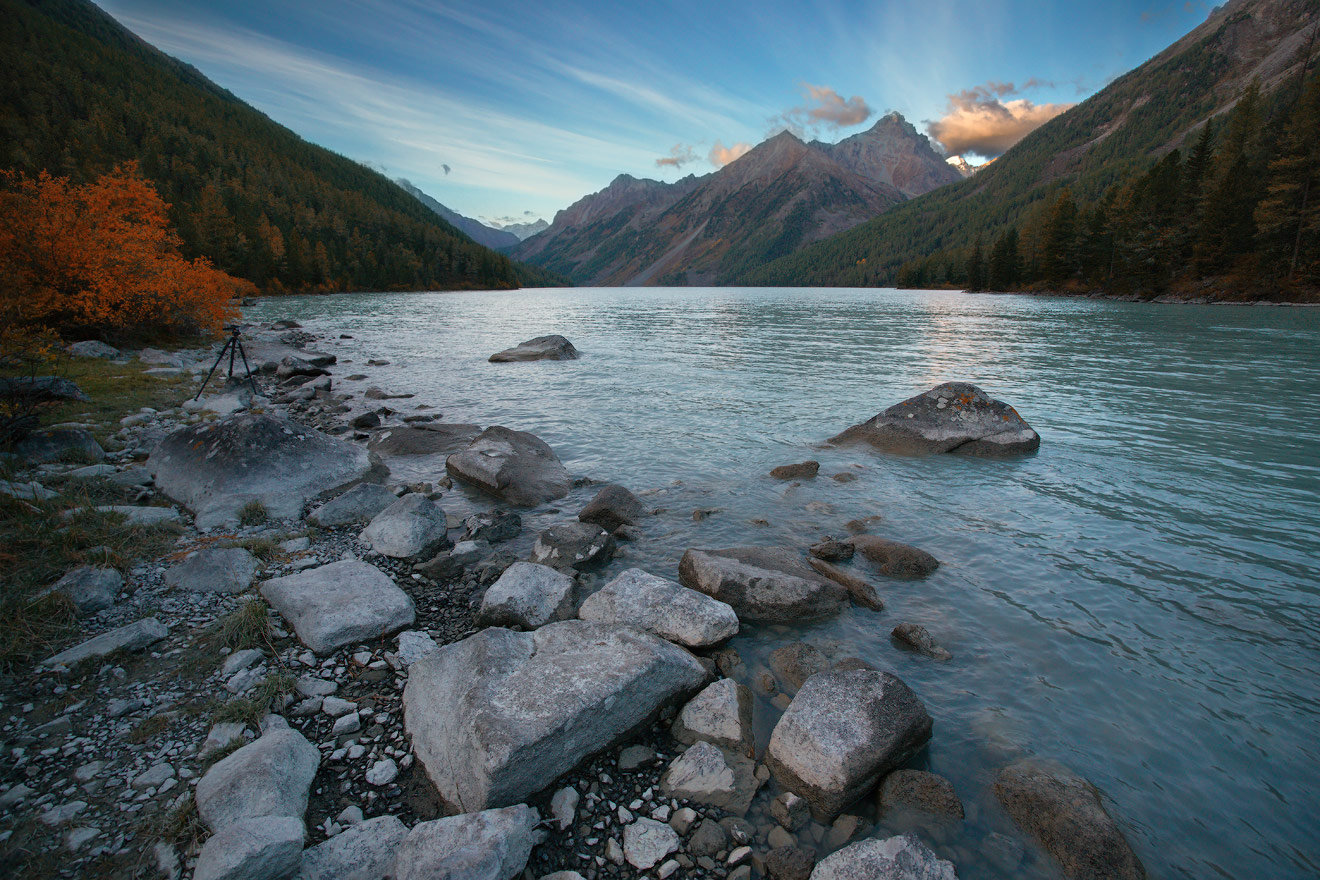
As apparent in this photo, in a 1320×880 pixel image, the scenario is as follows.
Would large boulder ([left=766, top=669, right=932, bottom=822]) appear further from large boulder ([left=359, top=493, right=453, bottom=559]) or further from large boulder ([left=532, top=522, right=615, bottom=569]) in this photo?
large boulder ([left=359, top=493, right=453, bottom=559])

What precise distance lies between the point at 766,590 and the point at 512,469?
6.74m

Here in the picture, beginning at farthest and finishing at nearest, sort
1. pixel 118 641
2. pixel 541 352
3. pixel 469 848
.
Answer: pixel 541 352
pixel 118 641
pixel 469 848

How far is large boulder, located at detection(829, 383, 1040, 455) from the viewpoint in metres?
14.2

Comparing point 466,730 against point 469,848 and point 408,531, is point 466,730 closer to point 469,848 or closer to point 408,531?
point 469,848

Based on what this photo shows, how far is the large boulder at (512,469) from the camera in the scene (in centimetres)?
1171

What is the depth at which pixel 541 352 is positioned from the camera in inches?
1236

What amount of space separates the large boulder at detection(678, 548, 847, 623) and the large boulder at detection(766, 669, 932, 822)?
200 cm

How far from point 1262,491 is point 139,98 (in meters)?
241

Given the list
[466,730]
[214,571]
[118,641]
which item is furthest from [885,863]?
[214,571]

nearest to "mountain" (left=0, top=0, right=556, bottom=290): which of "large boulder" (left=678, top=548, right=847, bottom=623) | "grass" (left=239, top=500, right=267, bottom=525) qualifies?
"grass" (left=239, top=500, right=267, bottom=525)

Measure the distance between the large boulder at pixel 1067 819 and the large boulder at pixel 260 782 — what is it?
5758 mm

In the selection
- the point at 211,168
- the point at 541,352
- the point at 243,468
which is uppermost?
the point at 211,168

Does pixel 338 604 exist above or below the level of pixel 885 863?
above

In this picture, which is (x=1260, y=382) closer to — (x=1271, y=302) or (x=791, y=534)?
(x=791, y=534)
